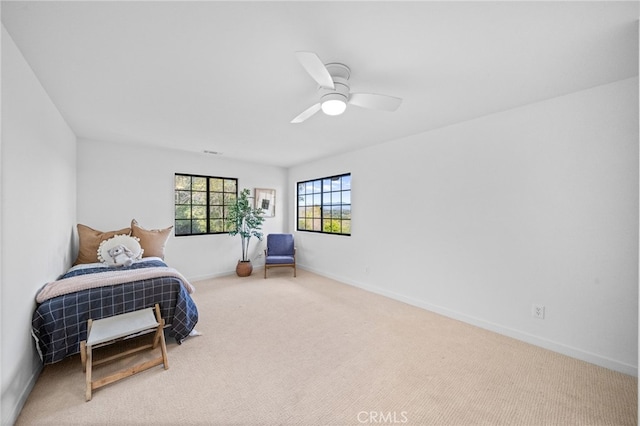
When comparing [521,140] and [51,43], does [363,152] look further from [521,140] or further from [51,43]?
[51,43]

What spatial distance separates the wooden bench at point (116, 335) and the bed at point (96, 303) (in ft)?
0.36

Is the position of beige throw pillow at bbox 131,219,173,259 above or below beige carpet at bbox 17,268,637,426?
above

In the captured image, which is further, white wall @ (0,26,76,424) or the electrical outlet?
the electrical outlet

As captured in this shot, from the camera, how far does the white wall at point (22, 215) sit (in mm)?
1504

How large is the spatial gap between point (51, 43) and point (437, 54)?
2.45 m

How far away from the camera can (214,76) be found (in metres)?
1.97

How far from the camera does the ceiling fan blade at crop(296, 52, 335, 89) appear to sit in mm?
1387

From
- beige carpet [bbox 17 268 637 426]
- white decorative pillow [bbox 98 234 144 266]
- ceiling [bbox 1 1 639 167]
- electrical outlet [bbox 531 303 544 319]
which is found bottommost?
beige carpet [bbox 17 268 637 426]

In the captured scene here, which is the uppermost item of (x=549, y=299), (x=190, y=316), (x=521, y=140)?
(x=521, y=140)

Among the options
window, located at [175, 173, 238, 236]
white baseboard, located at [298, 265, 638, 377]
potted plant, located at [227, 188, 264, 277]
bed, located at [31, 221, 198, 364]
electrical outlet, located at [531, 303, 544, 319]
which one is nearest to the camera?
bed, located at [31, 221, 198, 364]

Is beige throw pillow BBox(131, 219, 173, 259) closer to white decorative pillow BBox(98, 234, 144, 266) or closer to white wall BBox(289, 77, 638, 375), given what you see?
white decorative pillow BBox(98, 234, 144, 266)

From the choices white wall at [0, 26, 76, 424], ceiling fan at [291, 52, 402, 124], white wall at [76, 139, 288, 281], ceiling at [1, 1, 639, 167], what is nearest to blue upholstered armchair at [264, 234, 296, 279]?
white wall at [76, 139, 288, 281]

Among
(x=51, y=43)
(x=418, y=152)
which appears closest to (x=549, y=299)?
(x=418, y=152)

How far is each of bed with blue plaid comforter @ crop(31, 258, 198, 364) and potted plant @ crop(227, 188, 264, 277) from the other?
221cm
